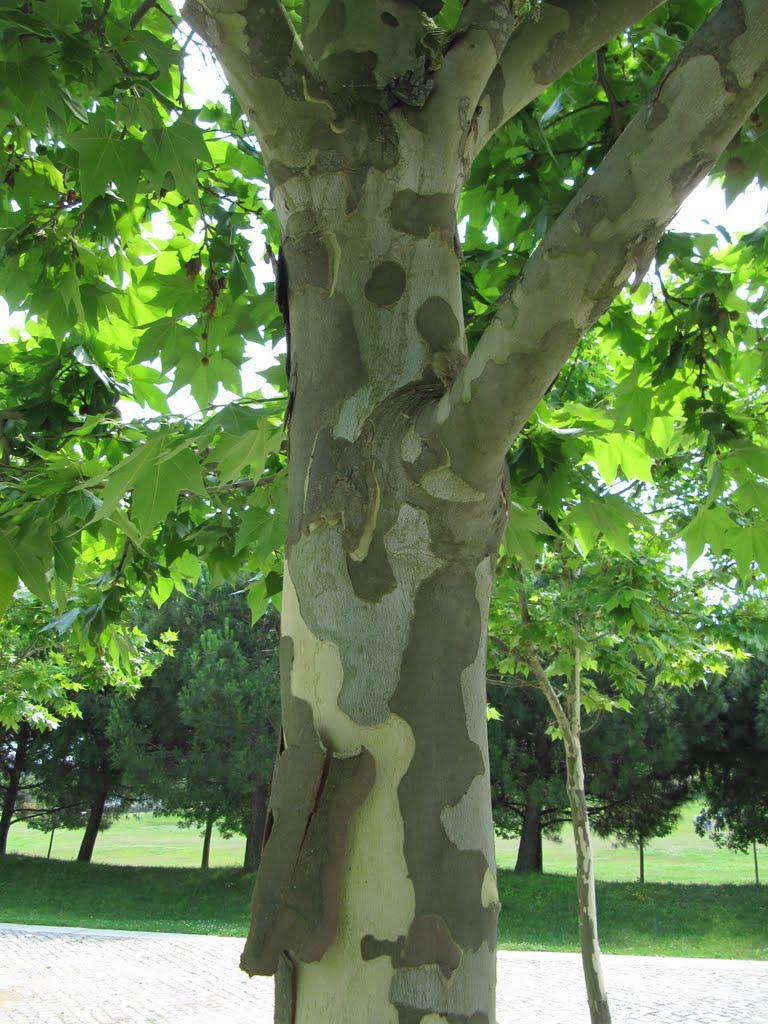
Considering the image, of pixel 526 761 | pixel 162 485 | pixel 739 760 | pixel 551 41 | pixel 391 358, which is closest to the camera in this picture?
pixel 391 358

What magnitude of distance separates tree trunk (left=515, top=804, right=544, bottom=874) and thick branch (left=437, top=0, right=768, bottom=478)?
20493 millimetres

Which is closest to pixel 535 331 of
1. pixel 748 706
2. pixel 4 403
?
pixel 4 403

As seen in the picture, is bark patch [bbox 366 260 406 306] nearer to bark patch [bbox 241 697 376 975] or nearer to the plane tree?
the plane tree

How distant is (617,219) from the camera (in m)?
1.17

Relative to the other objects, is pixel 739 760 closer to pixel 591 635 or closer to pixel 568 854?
pixel 568 854

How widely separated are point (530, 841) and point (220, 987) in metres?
12.7

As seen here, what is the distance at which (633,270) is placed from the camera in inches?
48.3

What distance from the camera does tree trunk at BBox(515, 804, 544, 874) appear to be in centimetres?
2050

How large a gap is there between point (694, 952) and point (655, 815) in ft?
22.7

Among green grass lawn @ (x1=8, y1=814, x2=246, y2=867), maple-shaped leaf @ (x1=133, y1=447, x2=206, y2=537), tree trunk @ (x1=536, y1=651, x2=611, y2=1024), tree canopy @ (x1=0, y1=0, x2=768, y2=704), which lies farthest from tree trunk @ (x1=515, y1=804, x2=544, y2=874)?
maple-shaped leaf @ (x1=133, y1=447, x2=206, y2=537)

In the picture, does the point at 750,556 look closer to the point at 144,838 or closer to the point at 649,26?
the point at 649,26

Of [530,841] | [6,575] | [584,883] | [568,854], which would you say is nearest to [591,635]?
[584,883]

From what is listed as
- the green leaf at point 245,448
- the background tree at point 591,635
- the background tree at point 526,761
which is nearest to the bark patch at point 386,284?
the green leaf at point 245,448

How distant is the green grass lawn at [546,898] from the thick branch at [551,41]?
45.8 ft
